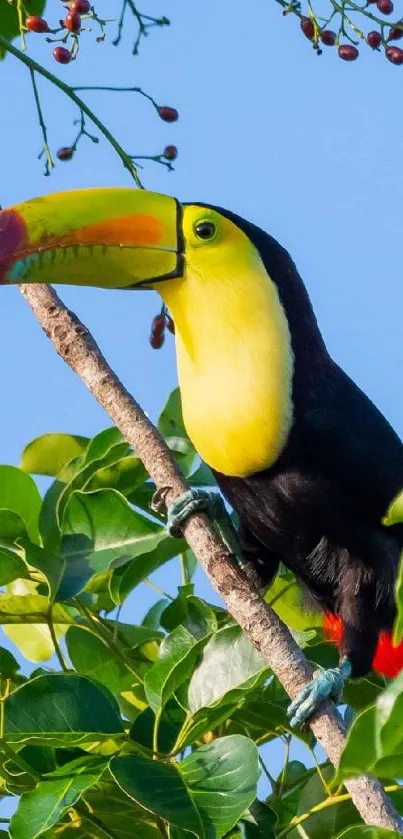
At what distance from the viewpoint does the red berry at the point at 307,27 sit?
330cm

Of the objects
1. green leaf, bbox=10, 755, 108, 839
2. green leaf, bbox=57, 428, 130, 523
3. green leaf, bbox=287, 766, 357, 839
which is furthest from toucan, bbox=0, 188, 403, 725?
green leaf, bbox=10, 755, 108, 839

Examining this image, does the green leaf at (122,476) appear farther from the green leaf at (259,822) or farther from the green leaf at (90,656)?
the green leaf at (259,822)

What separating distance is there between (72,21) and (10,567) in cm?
131

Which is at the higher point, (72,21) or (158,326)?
(72,21)

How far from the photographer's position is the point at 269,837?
237 centimetres

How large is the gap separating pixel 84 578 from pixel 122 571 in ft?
0.79

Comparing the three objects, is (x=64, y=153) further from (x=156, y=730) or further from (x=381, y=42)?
(x=156, y=730)

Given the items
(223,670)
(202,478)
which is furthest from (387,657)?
(223,670)

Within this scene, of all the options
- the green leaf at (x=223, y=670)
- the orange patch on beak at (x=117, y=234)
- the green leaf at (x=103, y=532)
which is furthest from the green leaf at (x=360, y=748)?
the orange patch on beak at (x=117, y=234)

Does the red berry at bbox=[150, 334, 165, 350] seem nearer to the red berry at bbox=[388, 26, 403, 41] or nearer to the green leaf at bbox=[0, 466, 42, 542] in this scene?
the green leaf at bbox=[0, 466, 42, 542]

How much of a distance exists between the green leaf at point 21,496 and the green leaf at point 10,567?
18cm

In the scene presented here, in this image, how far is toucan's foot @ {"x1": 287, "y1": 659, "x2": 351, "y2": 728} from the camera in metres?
2.47

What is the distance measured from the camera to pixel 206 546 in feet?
8.93

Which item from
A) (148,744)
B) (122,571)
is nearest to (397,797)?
(148,744)
